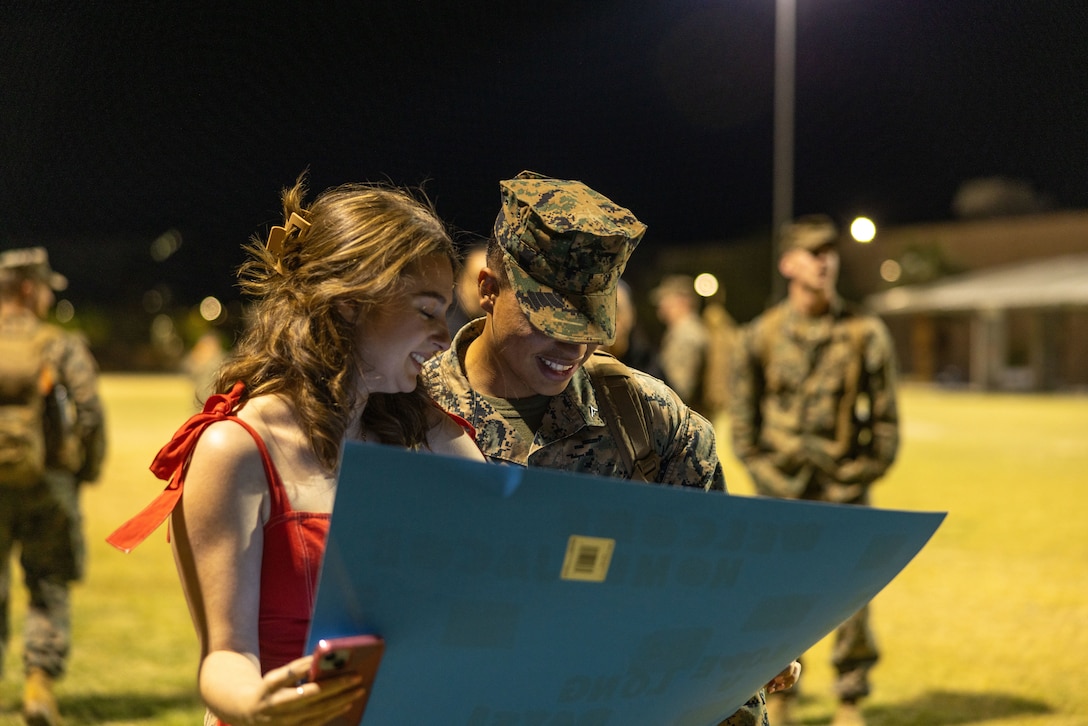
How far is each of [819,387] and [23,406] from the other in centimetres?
384

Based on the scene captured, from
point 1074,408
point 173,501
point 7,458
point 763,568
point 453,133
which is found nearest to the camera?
point 763,568

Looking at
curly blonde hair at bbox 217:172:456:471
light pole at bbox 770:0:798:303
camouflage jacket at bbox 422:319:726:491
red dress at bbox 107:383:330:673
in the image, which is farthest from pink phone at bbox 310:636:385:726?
light pole at bbox 770:0:798:303

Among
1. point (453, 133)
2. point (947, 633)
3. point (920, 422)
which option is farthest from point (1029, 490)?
point (453, 133)

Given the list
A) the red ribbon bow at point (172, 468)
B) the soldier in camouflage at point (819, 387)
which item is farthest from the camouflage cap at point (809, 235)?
the red ribbon bow at point (172, 468)

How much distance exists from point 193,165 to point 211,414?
123 cm

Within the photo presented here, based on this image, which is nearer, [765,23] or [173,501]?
[173,501]

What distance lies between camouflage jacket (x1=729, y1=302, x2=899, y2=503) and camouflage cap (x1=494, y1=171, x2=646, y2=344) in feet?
13.5

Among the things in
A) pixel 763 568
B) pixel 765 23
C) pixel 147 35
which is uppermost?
→ pixel 765 23

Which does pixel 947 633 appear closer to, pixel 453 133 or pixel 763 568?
pixel 453 133

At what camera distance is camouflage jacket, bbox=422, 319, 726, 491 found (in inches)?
94.7

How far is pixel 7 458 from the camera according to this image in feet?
19.1

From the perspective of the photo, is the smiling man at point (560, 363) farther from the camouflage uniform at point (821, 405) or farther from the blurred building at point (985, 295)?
the blurred building at point (985, 295)

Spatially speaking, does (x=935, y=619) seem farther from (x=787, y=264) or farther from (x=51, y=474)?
(x=51, y=474)

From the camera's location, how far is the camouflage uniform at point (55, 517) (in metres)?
5.83
